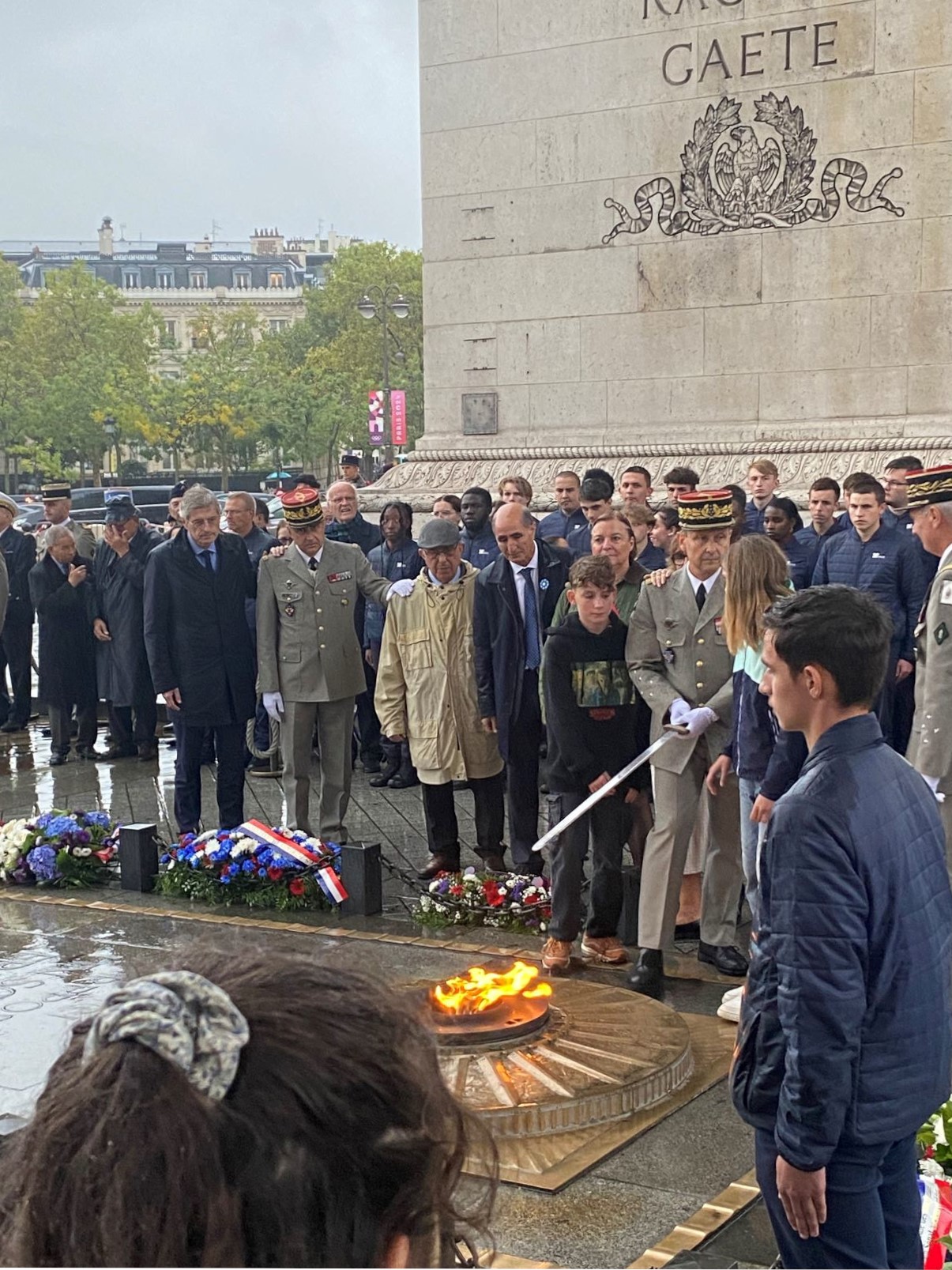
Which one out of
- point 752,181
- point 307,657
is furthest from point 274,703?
point 752,181

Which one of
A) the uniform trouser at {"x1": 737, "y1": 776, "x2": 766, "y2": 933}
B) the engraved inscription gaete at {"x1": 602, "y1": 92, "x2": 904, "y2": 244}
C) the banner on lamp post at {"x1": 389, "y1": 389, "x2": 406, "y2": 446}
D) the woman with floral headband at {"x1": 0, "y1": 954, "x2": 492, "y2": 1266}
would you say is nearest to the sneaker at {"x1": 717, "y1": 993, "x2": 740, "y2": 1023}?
the uniform trouser at {"x1": 737, "y1": 776, "x2": 766, "y2": 933}

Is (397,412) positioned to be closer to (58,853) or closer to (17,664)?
(17,664)

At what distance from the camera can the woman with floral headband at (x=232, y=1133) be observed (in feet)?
4.37

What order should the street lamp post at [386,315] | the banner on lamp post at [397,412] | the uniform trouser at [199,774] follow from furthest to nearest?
the banner on lamp post at [397,412] → the street lamp post at [386,315] → the uniform trouser at [199,774]

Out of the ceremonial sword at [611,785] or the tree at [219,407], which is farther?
the tree at [219,407]

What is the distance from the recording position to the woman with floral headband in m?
1.33

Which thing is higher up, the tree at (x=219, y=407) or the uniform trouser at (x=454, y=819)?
the tree at (x=219, y=407)

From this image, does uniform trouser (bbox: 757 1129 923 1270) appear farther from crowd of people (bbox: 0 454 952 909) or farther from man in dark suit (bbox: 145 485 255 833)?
man in dark suit (bbox: 145 485 255 833)

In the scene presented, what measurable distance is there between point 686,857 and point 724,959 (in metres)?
0.46

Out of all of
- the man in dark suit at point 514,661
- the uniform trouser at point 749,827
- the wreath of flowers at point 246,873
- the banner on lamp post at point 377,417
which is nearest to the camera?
the uniform trouser at point 749,827

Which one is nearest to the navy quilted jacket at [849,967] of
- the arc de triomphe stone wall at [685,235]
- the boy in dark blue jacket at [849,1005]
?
the boy in dark blue jacket at [849,1005]

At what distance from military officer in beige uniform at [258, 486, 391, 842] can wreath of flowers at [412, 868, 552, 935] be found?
164 centimetres

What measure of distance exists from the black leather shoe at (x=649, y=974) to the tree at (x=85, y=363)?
212 ft

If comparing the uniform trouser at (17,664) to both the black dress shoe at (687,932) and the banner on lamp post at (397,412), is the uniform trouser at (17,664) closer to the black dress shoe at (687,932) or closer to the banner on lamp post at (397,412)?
the black dress shoe at (687,932)
